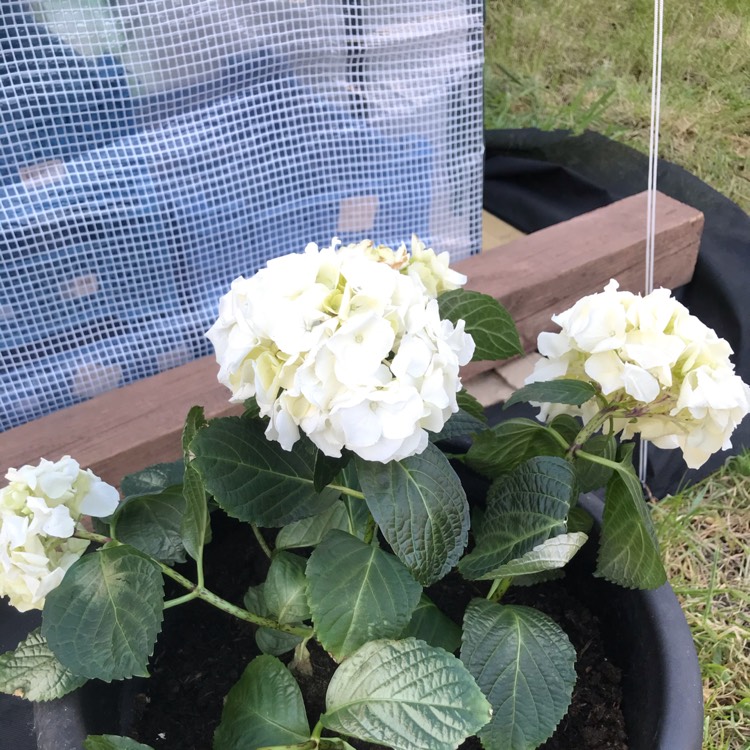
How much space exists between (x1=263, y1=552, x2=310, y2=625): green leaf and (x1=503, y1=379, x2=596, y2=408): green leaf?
21 cm

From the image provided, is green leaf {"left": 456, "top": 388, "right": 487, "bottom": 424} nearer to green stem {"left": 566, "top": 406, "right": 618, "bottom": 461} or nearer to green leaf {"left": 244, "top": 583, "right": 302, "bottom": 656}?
green stem {"left": 566, "top": 406, "right": 618, "bottom": 461}

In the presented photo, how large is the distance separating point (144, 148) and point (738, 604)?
99 centimetres

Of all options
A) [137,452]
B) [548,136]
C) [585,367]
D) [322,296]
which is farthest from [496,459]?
[548,136]

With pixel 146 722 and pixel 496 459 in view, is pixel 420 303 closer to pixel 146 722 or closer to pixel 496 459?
pixel 496 459

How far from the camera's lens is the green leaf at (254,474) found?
54 cm

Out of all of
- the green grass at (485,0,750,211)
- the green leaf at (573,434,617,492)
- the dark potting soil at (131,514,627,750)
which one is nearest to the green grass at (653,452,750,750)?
the dark potting soil at (131,514,627,750)

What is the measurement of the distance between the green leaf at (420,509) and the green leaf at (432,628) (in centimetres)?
10

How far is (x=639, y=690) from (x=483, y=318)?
0.32m

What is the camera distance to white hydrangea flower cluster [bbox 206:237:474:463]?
1.49 ft

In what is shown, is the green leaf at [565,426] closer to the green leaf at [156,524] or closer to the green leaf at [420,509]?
the green leaf at [420,509]

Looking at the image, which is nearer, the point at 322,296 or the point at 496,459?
the point at 322,296

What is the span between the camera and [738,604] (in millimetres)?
1074

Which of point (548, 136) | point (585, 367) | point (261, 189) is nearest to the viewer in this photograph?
point (585, 367)

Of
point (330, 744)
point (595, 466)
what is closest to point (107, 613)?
point (330, 744)
